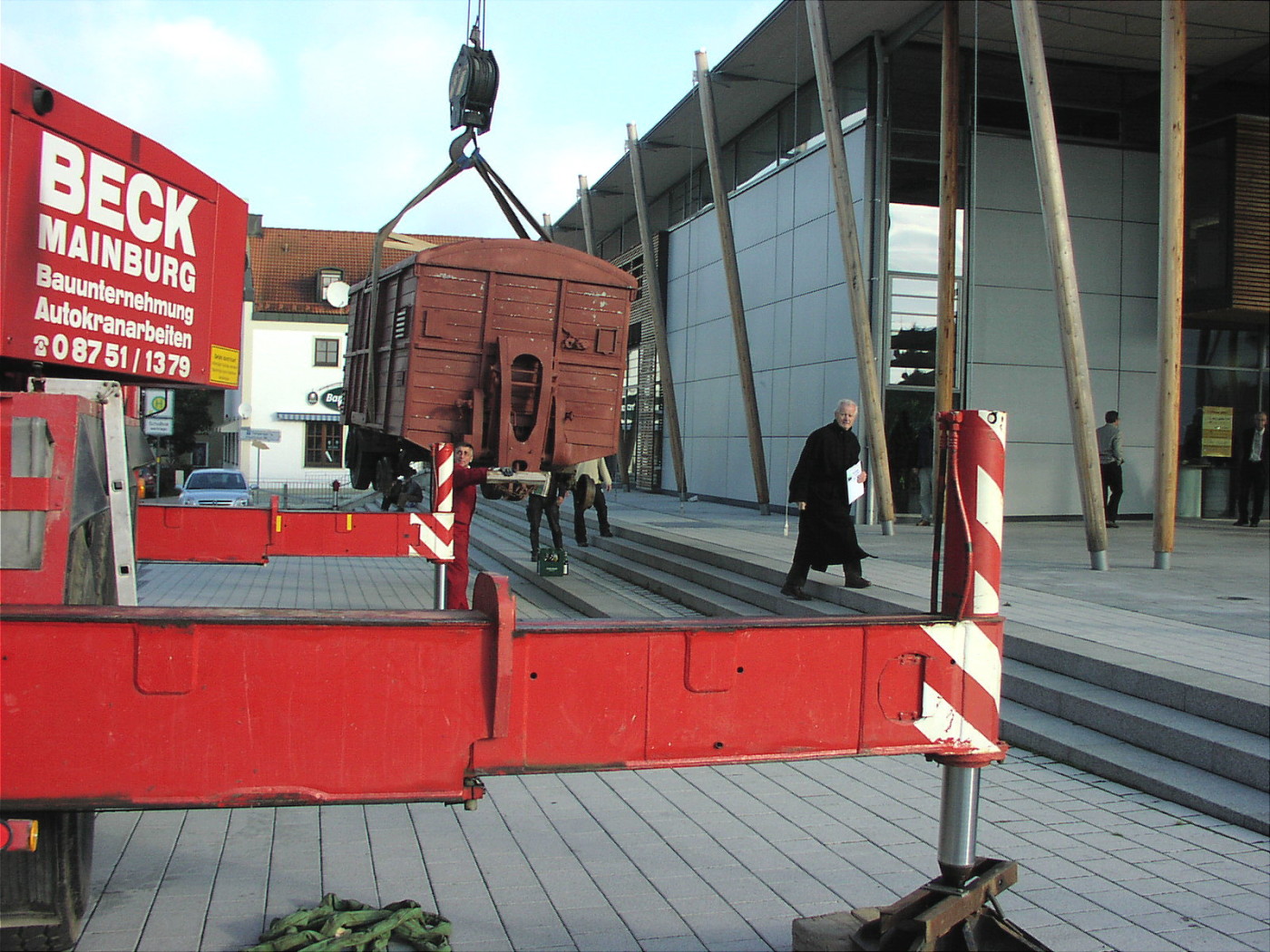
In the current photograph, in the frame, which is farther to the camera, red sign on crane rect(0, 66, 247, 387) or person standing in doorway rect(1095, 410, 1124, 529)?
person standing in doorway rect(1095, 410, 1124, 529)

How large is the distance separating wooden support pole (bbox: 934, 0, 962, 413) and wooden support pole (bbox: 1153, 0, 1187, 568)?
163 inches

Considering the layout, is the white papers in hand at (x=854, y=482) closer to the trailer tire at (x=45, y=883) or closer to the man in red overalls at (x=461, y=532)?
the man in red overalls at (x=461, y=532)

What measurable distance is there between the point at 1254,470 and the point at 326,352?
38.3 m

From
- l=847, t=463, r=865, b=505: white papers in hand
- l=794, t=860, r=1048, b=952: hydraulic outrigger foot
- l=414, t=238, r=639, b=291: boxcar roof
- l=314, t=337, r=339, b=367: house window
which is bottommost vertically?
l=794, t=860, r=1048, b=952: hydraulic outrigger foot

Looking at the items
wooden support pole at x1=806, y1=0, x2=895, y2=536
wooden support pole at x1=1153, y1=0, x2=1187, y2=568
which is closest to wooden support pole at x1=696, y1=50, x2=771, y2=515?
wooden support pole at x1=806, y1=0, x2=895, y2=536

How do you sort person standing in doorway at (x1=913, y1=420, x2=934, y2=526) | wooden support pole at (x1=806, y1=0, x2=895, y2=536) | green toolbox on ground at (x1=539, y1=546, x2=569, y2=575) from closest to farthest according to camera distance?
green toolbox on ground at (x1=539, y1=546, x2=569, y2=575)
wooden support pole at (x1=806, y1=0, x2=895, y2=536)
person standing in doorway at (x1=913, y1=420, x2=934, y2=526)

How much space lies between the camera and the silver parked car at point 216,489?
85.8 feet

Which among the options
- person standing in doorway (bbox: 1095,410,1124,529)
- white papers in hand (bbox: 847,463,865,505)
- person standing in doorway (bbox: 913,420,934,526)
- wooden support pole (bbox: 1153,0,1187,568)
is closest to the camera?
white papers in hand (bbox: 847,463,865,505)

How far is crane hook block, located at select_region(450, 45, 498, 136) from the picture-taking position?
30.4 ft

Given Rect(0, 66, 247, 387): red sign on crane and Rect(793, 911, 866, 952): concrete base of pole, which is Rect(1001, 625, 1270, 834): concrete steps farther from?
Rect(0, 66, 247, 387): red sign on crane

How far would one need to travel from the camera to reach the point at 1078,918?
3947 millimetres

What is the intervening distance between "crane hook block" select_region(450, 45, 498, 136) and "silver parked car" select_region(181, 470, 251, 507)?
58.8ft

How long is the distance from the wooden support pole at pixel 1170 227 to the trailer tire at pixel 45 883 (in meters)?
10.8

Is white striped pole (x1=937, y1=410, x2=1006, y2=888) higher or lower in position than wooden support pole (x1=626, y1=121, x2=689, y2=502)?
lower
